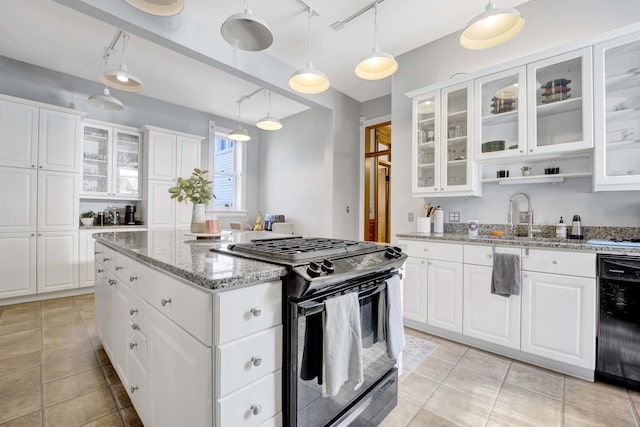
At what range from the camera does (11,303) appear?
3.46 m

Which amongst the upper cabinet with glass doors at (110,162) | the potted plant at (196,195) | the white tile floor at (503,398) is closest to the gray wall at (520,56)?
the white tile floor at (503,398)

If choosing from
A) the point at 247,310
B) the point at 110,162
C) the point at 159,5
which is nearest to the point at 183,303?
the point at 247,310

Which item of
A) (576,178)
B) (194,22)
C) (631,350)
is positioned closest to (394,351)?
(631,350)

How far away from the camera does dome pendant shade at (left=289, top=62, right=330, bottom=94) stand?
2423mm

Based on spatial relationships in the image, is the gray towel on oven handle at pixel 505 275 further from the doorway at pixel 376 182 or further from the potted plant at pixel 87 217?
the potted plant at pixel 87 217

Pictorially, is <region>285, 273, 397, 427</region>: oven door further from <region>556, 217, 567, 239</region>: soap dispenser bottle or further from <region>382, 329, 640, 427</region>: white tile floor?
<region>556, 217, 567, 239</region>: soap dispenser bottle

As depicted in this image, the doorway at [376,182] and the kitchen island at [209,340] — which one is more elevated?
the doorway at [376,182]

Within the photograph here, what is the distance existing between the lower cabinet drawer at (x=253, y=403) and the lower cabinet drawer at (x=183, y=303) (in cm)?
20

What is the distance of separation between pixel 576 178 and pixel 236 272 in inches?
117

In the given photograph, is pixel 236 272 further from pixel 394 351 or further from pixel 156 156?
pixel 156 156

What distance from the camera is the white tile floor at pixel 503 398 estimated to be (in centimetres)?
159

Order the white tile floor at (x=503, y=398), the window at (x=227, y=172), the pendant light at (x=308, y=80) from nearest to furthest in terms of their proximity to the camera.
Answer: the white tile floor at (x=503, y=398) < the pendant light at (x=308, y=80) < the window at (x=227, y=172)

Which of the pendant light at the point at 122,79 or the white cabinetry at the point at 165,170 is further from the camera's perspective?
the white cabinetry at the point at 165,170

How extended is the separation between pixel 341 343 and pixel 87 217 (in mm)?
4759
